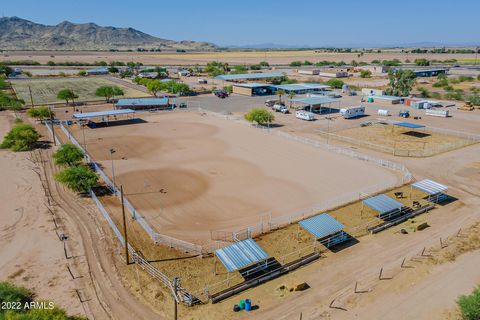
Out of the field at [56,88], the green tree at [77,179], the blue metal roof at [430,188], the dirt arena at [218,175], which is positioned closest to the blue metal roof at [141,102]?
the dirt arena at [218,175]

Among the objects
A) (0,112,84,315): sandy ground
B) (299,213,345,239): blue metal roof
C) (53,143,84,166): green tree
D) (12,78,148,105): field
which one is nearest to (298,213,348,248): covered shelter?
(299,213,345,239): blue metal roof

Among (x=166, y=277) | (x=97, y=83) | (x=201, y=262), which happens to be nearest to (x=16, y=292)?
(x=166, y=277)

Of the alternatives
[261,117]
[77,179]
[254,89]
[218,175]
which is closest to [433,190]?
[218,175]

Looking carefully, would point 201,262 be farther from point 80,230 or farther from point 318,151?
point 318,151

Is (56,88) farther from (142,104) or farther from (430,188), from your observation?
(430,188)

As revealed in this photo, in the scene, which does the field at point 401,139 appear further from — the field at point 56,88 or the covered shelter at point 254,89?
the field at point 56,88

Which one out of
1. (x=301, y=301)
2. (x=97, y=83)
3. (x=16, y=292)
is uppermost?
(x=97, y=83)

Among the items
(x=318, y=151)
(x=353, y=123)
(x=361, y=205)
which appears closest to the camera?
(x=361, y=205)
